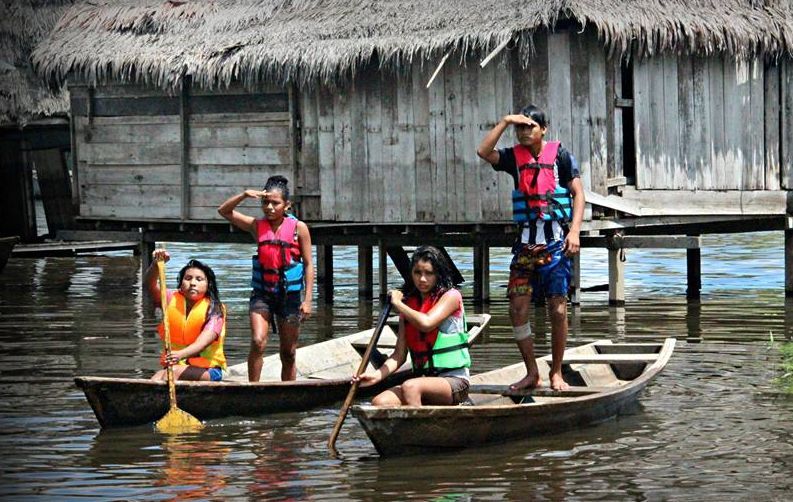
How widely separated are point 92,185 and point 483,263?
195 inches

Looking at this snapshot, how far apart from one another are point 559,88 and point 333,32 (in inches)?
104

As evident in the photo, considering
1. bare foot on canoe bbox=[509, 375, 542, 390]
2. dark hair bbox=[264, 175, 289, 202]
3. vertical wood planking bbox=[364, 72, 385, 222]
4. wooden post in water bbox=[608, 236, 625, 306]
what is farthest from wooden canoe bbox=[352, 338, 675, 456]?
vertical wood planking bbox=[364, 72, 385, 222]

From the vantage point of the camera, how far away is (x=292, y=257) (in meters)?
10.1

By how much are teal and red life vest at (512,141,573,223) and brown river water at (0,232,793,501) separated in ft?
4.43

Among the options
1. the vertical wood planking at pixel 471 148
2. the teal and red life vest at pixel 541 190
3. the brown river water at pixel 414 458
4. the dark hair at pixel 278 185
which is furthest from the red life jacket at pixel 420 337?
the vertical wood planking at pixel 471 148

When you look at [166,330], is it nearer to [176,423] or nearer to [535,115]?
[176,423]

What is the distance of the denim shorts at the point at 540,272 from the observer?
30.6 ft

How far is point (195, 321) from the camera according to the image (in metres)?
9.77

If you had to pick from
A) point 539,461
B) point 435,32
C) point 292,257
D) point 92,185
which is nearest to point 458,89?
point 435,32

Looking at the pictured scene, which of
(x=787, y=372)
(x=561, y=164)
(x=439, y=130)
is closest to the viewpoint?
(x=561, y=164)

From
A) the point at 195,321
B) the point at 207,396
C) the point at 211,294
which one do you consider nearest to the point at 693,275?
the point at 211,294

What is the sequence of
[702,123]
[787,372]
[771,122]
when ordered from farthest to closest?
[771,122] < [702,123] < [787,372]

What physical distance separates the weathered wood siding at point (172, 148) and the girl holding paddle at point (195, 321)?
7.57 metres

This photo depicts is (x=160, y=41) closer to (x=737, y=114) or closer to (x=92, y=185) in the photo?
(x=92, y=185)
